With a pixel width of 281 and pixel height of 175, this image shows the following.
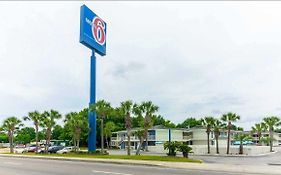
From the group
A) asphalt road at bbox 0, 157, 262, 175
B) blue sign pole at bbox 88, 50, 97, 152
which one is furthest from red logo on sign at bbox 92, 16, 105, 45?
asphalt road at bbox 0, 157, 262, 175

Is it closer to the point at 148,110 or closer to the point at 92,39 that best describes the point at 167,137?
the point at 92,39

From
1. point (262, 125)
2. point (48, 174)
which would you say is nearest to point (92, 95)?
point (48, 174)

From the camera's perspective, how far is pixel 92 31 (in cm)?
4406

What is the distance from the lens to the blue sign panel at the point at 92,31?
138 feet

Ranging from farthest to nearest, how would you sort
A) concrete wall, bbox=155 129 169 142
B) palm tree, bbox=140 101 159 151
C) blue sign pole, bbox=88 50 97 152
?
concrete wall, bbox=155 129 169 142 < blue sign pole, bbox=88 50 97 152 < palm tree, bbox=140 101 159 151

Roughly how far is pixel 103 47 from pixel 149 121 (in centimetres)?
1682

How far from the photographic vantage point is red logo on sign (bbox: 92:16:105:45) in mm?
44688

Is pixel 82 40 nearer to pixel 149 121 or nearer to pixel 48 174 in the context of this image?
pixel 149 121

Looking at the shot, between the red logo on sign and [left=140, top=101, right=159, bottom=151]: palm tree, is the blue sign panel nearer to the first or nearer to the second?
the red logo on sign

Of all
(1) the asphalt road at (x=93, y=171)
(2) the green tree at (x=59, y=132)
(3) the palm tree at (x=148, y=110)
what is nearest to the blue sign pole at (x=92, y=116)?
(3) the palm tree at (x=148, y=110)

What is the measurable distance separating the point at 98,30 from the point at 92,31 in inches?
77.9

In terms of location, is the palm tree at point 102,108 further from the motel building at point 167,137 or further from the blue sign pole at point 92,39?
the motel building at point 167,137

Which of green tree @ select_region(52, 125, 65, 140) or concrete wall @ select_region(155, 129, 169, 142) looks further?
green tree @ select_region(52, 125, 65, 140)

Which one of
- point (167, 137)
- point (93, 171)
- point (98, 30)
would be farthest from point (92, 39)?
point (167, 137)
